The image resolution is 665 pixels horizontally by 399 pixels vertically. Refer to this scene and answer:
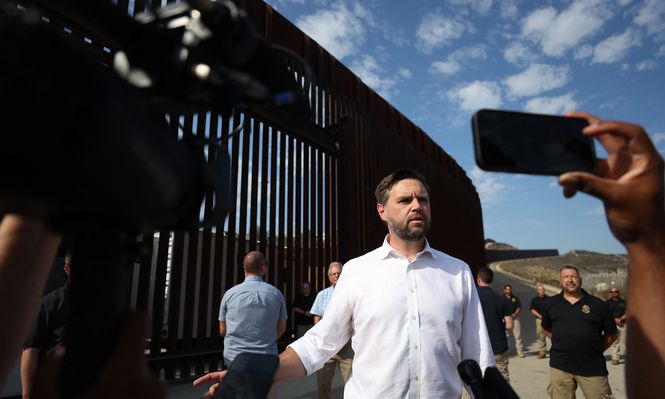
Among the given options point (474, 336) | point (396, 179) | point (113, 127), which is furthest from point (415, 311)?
point (113, 127)

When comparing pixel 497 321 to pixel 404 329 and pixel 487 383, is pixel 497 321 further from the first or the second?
pixel 487 383

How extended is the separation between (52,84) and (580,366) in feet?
17.2

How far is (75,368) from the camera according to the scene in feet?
1.63

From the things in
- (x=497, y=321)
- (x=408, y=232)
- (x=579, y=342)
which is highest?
(x=408, y=232)

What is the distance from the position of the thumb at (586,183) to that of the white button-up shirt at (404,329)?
53.8 inches

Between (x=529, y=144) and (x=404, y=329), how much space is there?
4.57ft

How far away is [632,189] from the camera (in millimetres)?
948

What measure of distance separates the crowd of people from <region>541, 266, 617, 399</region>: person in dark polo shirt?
1cm

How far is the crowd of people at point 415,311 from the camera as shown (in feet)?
2.77

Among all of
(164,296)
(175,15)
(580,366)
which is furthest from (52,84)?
(164,296)

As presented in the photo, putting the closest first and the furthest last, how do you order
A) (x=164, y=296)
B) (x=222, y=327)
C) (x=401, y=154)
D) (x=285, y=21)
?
(x=222, y=327), (x=164, y=296), (x=285, y=21), (x=401, y=154)

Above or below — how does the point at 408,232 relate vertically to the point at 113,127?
above

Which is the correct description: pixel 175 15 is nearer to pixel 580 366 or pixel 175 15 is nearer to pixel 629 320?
pixel 629 320

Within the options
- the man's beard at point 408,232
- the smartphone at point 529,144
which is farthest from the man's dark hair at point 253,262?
the smartphone at point 529,144
